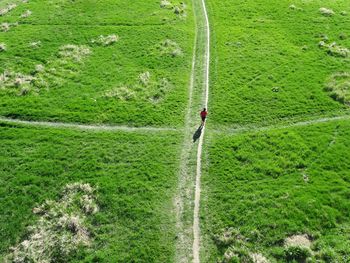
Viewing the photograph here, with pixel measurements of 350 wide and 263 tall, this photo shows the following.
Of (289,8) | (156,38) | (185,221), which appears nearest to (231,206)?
(185,221)

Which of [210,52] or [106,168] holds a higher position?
[210,52]

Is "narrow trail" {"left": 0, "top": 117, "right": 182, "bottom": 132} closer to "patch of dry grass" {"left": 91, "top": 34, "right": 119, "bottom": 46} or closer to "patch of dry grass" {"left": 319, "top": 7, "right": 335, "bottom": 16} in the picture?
"patch of dry grass" {"left": 91, "top": 34, "right": 119, "bottom": 46}

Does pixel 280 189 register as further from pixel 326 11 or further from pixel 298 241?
pixel 326 11

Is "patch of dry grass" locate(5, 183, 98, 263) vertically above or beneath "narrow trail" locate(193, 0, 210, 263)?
beneath

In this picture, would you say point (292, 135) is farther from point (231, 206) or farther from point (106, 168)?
point (106, 168)

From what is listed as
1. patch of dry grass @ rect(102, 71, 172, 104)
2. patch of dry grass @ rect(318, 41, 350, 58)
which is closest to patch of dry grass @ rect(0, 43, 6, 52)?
patch of dry grass @ rect(102, 71, 172, 104)
